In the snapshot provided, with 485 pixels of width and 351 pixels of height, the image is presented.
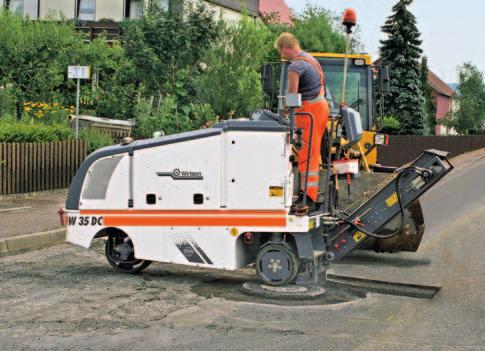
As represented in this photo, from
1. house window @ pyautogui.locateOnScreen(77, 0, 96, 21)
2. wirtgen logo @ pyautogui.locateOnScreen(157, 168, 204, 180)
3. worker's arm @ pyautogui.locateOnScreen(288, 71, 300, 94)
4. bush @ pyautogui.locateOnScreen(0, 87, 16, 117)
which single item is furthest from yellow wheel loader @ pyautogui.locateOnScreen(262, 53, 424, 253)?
house window @ pyautogui.locateOnScreen(77, 0, 96, 21)

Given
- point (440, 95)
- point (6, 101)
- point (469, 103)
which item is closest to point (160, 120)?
point (6, 101)

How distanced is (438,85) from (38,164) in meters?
92.4

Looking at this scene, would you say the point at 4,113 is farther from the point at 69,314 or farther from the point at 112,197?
the point at 69,314

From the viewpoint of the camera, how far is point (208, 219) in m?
8.83

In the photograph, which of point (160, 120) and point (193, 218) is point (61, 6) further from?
point (193, 218)

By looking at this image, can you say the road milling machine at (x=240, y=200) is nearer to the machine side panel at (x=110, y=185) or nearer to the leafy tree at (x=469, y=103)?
the machine side panel at (x=110, y=185)

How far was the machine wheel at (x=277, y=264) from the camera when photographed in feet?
28.7

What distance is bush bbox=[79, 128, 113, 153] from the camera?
20019mm

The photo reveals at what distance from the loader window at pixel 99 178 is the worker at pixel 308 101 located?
1975 mm

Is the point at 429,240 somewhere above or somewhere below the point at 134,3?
below

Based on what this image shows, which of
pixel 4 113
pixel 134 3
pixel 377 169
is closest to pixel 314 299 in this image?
pixel 377 169

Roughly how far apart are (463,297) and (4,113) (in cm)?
1600

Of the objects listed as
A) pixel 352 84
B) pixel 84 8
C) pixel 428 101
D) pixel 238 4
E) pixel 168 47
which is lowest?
pixel 352 84

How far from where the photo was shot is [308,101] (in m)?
9.12
